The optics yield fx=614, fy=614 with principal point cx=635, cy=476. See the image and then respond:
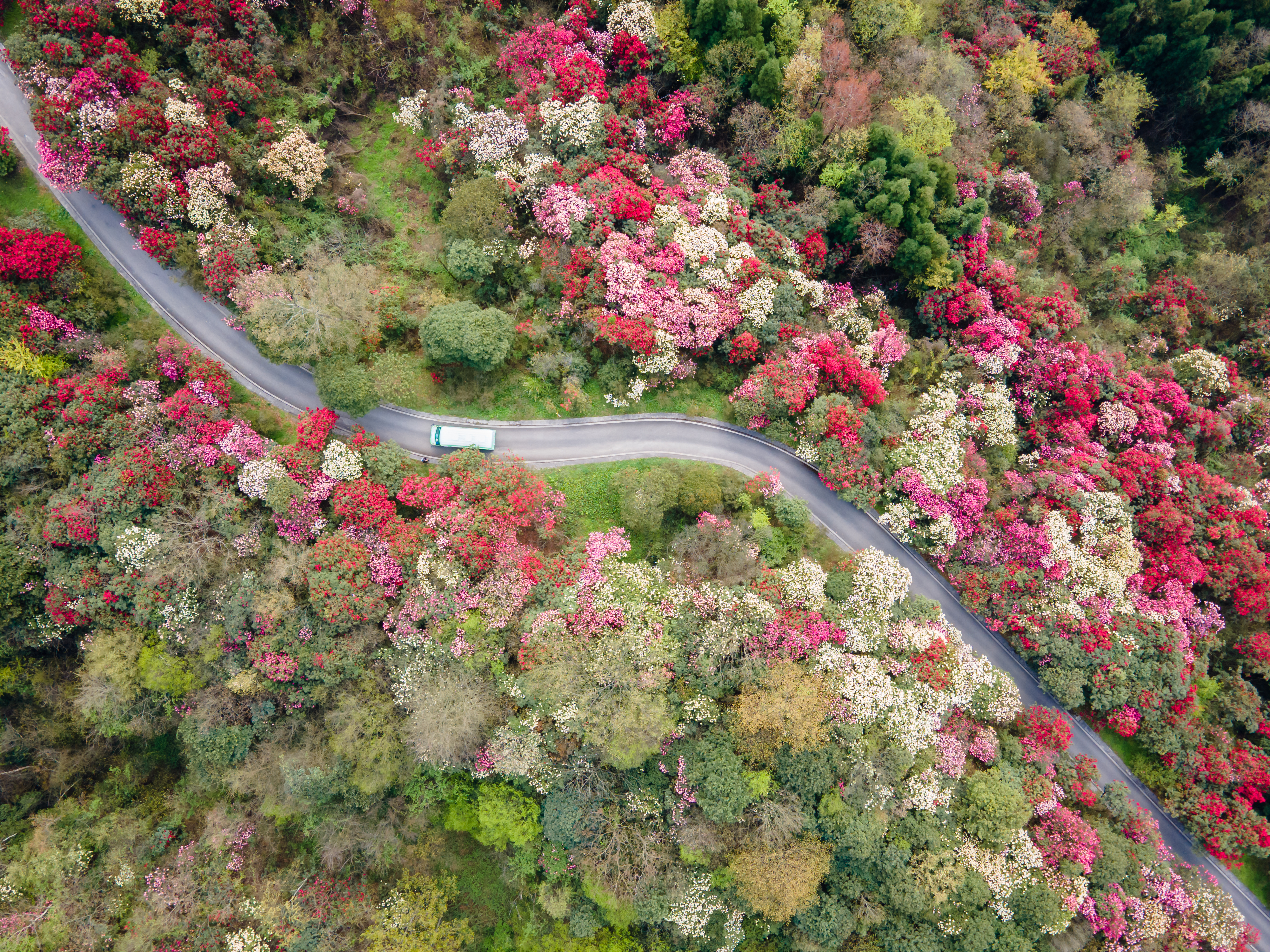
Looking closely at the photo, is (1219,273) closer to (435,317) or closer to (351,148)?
(435,317)

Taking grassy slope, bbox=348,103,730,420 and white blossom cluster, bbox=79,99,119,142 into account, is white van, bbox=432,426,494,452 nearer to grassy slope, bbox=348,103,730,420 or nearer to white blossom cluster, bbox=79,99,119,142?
grassy slope, bbox=348,103,730,420

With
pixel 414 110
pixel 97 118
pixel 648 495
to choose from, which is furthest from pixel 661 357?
pixel 97 118

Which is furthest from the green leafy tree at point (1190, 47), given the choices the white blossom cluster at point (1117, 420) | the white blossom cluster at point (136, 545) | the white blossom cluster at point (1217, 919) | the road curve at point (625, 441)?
the white blossom cluster at point (136, 545)

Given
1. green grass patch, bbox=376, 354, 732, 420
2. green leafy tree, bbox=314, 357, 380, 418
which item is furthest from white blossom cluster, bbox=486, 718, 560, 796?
green leafy tree, bbox=314, 357, 380, 418

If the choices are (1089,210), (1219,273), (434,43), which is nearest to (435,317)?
(434,43)

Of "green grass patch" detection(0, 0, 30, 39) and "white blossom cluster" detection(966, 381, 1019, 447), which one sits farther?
"white blossom cluster" detection(966, 381, 1019, 447)

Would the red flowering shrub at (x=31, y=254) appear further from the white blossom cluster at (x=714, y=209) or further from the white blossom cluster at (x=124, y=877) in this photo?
the white blossom cluster at (x=714, y=209)

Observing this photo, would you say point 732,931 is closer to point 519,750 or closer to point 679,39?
point 519,750

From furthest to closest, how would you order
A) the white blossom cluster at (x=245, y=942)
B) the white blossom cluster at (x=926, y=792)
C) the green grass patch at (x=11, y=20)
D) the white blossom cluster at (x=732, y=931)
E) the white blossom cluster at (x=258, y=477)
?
the green grass patch at (x=11, y=20), the white blossom cluster at (x=245, y=942), the white blossom cluster at (x=258, y=477), the white blossom cluster at (x=732, y=931), the white blossom cluster at (x=926, y=792)
